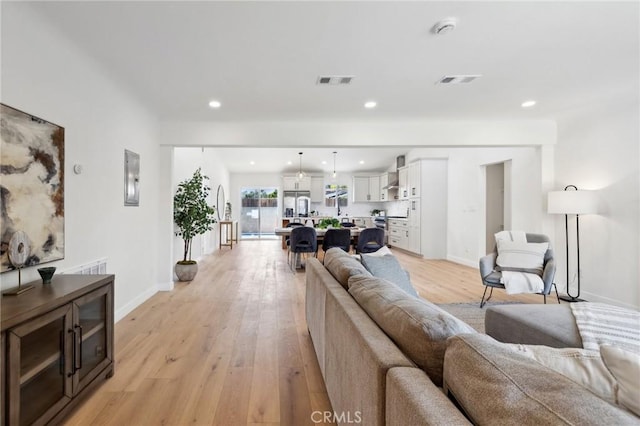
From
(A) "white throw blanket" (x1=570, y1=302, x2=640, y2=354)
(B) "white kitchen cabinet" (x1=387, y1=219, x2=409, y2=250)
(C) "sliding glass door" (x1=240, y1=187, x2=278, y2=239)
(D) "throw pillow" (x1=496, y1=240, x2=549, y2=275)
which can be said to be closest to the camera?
(A) "white throw blanket" (x1=570, y1=302, x2=640, y2=354)

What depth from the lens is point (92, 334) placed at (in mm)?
1850

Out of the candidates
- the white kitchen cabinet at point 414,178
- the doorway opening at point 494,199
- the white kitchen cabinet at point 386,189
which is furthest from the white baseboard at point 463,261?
the white kitchen cabinet at point 386,189

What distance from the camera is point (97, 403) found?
1.75m

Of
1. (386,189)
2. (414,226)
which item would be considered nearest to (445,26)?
(414,226)

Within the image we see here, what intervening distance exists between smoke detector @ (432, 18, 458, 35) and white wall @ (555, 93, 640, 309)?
2.72 metres

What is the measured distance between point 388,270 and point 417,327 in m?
1.51

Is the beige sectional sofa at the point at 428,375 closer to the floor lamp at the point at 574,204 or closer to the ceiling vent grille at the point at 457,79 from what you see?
the ceiling vent grille at the point at 457,79

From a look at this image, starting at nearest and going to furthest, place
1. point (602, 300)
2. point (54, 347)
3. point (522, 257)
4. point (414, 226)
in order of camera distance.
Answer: point (54, 347) < point (522, 257) < point (602, 300) < point (414, 226)

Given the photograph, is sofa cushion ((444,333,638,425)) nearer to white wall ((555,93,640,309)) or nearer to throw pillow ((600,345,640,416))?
throw pillow ((600,345,640,416))

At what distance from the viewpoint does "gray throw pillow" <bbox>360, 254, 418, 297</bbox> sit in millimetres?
2408

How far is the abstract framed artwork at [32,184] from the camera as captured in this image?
172cm

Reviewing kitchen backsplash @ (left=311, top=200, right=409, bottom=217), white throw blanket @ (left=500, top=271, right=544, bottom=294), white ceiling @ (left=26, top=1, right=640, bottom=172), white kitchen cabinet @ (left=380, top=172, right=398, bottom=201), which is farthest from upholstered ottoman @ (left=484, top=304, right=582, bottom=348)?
kitchen backsplash @ (left=311, top=200, right=409, bottom=217)

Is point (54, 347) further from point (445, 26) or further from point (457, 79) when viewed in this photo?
point (457, 79)

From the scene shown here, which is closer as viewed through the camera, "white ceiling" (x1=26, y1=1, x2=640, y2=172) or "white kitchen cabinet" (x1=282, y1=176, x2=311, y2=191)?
"white ceiling" (x1=26, y1=1, x2=640, y2=172)
